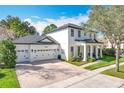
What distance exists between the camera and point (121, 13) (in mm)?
13102

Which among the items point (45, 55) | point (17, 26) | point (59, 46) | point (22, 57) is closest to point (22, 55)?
point (22, 57)

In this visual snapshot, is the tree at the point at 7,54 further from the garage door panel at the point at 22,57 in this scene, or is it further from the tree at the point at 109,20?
the tree at the point at 109,20

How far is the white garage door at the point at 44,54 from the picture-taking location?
22.5m

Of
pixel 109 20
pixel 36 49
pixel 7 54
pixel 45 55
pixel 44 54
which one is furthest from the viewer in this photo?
pixel 45 55

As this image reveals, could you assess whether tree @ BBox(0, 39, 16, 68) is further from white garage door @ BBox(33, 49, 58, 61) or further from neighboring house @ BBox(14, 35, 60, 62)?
white garage door @ BBox(33, 49, 58, 61)

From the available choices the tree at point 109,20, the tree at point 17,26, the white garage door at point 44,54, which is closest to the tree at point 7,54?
the white garage door at point 44,54

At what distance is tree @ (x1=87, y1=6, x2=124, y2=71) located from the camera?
13.2 m

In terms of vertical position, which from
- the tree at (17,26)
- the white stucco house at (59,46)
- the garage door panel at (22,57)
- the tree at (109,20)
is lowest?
the garage door panel at (22,57)

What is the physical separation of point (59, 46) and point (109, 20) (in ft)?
40.1

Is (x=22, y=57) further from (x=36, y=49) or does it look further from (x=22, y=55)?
(x=36, y=49)

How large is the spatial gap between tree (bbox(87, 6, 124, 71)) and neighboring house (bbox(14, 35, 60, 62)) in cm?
1058

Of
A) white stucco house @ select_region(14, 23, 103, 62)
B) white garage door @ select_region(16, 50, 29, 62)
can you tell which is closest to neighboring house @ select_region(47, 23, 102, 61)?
white stucco house @ select_region(14, 23, 103, 62)

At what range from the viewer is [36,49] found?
2244 centimetres
